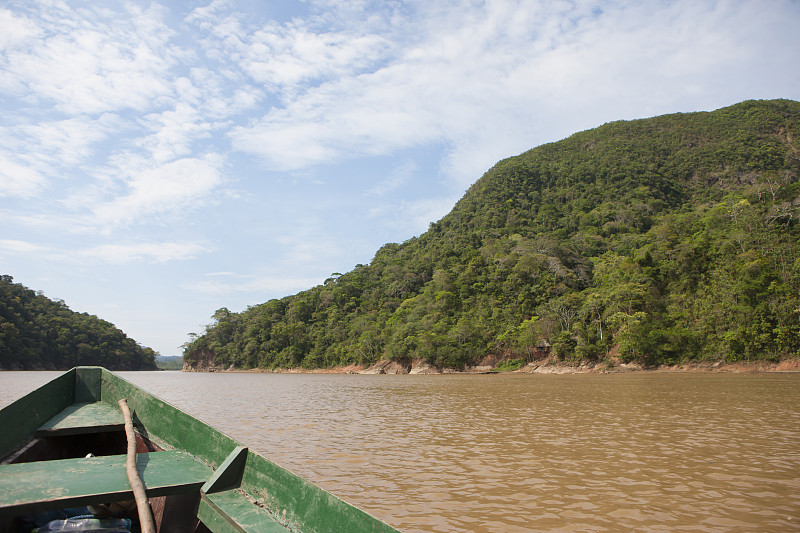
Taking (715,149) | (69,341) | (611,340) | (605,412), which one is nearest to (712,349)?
(611,340)

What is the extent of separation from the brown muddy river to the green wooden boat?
205 cm

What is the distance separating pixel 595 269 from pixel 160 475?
51654 millimetres

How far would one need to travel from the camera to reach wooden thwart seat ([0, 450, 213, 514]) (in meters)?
2.63

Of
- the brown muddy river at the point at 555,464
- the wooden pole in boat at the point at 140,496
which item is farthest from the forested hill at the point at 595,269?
the wooden pole in boat at the point at 140,496

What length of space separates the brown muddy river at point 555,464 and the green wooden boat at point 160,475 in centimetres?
205

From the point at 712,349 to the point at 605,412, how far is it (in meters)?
27.9

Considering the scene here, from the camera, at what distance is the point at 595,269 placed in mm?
49406

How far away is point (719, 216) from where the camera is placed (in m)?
42.7

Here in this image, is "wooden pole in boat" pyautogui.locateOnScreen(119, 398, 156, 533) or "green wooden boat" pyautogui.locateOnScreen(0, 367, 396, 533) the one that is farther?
"green wooden boat" pyautogui.locateOnScreen(0, 367, 396, 533)

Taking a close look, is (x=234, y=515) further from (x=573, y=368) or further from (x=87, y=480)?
(x=573, y=368)

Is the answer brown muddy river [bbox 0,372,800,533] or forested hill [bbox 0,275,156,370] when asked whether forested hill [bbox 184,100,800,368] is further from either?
brown muddy river [bbox 0,372,800,533]

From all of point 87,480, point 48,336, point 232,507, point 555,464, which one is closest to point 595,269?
point 555,464

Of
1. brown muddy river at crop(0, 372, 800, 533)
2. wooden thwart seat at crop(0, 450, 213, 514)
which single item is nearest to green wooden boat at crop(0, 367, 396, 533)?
wooden thwart seat at crop(0, 450, 213, 514)

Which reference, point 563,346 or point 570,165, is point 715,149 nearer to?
point 570,165
